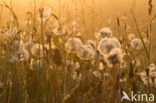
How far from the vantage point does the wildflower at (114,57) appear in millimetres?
1630

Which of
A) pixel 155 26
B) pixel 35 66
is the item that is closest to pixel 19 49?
pixel 35 66

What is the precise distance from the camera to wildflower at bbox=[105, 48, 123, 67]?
1630 mm

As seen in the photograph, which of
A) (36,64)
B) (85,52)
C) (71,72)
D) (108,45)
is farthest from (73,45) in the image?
(36,64)

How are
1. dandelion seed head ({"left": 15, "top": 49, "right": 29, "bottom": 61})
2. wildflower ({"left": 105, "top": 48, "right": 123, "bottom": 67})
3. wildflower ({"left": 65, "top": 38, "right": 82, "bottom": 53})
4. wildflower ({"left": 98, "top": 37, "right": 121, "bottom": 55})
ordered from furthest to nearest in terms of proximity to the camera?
dandelion seed head ({"left": 15, "top": 49, "right": 29, "bottom": 61}), wildflower ({"left": 65, "top": 38, "right": 82, "bottom": 53}), wildflower ({"left": 98, "top": 37, "right": 121, "bottom": 55}), wildflower ({"left": 105, "top": 48, "right": 123, "bottom": 67})

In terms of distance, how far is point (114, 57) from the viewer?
165 cm

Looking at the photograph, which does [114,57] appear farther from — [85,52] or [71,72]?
[71,72]

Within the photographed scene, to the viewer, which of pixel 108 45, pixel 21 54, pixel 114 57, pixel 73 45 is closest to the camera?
pixel 114 57

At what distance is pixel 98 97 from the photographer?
2074 mm

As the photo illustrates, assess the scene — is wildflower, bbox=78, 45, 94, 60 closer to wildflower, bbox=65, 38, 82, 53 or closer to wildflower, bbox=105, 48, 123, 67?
wildflower, bbox=65, 38, 82, 53

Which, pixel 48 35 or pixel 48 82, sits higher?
pixel 48 35

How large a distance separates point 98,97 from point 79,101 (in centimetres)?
18

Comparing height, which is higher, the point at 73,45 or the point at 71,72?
the point at 73,45

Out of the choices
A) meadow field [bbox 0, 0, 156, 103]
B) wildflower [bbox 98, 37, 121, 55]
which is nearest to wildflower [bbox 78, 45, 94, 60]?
meadow field [bbox 0, 0, 156, 103]

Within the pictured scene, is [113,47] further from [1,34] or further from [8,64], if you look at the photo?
[1,34]
